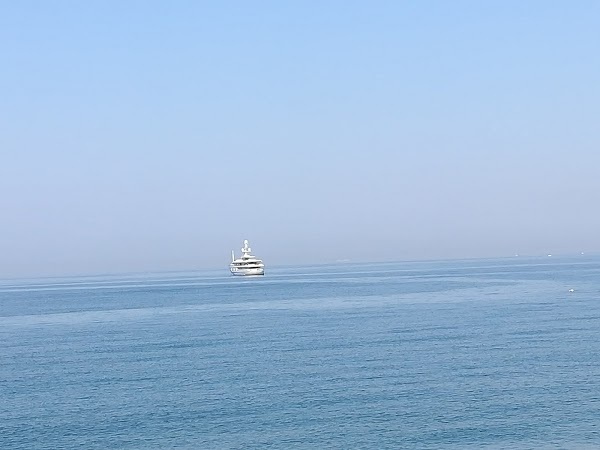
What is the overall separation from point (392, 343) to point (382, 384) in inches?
962

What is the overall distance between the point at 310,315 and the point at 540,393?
2865 inches

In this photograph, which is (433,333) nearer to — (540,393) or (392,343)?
(392,343)

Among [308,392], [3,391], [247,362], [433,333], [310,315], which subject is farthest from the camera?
[310,315]

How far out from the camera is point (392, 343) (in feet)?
302

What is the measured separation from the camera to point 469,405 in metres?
59.6

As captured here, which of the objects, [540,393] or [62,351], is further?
[62,351]

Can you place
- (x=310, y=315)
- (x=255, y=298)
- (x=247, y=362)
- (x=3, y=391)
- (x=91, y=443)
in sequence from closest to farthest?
1. (x=91, y=443)
2. (x=3, y=391)
3. (x=247, y=362)
4. (x=310, y=315)
5. (x=255, y=298)

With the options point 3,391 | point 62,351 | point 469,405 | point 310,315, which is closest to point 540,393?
point 469,405

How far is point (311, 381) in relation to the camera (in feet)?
233

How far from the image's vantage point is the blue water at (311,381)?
177 feet

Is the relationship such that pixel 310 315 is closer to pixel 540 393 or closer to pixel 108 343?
pixel 108 343

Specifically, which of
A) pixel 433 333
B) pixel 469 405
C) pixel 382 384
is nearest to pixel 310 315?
pixel 433 333

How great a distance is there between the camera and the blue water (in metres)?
53.8

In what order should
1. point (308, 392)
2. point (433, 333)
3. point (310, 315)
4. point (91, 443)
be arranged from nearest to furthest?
point (91, 443), point (308, 392), point (433, 333), point (310, 315)
